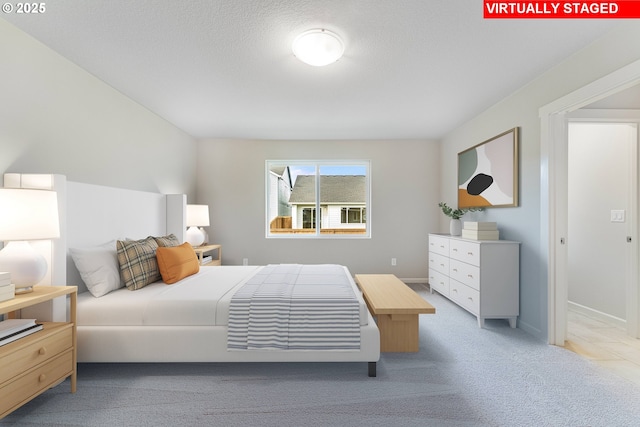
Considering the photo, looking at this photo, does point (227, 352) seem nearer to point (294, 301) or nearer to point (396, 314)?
point (294, 301)

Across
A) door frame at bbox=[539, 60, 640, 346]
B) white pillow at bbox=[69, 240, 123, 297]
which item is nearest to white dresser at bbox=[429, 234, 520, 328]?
door frame at bbox=[539, 60, 640, 346]

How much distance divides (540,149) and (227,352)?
10.2 ft

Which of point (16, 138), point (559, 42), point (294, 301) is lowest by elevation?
point (294, 301)

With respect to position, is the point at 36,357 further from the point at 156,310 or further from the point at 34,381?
the point at 156,310

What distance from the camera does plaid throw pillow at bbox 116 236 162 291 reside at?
232 centimetres

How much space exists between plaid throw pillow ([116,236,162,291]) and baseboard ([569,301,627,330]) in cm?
451

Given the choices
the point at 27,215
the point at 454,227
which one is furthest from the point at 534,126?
the point at 27,215

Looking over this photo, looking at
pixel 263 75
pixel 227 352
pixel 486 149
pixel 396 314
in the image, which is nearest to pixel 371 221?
pixel 486 149

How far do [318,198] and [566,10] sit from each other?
12.0 feet

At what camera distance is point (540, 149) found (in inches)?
102

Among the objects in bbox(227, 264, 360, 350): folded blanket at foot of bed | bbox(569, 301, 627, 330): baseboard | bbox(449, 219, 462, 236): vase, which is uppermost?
bbox(449, 219, 462, 236): vase

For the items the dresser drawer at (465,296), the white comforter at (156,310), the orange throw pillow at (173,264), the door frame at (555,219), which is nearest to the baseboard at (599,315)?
the door frame at (555,219)

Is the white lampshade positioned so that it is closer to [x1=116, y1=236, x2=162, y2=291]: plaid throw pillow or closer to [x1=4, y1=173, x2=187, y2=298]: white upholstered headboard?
[x1=4, y1=173, x2=187, y2=298]: white upholstered headboard

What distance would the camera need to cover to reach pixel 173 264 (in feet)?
8.39
